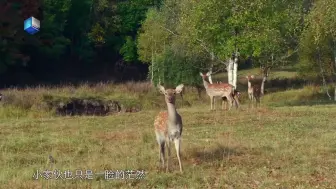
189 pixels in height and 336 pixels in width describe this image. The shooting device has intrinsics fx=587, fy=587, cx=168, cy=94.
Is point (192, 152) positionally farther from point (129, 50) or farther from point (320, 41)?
point (129, 50)

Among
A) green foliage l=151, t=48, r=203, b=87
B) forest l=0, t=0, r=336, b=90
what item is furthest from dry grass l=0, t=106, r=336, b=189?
green foliage l=151, t=48, r=203, b=87

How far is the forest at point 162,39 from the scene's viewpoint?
2580 centimetres

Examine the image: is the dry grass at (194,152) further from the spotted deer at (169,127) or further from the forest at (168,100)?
the spotted deer at (169,127)

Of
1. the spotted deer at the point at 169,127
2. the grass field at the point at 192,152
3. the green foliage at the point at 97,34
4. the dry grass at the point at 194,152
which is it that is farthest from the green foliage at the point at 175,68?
the spotted deer at the point at 169,127

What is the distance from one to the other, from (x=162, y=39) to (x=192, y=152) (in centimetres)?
3279

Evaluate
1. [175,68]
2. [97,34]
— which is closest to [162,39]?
[175,68]

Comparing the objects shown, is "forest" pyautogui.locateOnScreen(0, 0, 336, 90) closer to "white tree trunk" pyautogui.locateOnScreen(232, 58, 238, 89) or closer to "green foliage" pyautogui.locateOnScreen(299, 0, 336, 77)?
"green foliage" pyautogui.locateOnScreen(299, 0, 336, 77)

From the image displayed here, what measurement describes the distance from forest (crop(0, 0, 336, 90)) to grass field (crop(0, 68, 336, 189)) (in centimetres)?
624

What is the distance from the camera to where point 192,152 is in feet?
39.9

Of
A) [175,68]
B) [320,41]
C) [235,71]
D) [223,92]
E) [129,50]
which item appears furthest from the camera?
[129,50]

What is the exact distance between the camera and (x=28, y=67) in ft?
174

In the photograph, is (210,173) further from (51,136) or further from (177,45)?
(177,45)

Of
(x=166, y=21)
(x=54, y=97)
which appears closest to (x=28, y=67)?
(x=166, y=21)

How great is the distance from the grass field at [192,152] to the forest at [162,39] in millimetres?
6240
